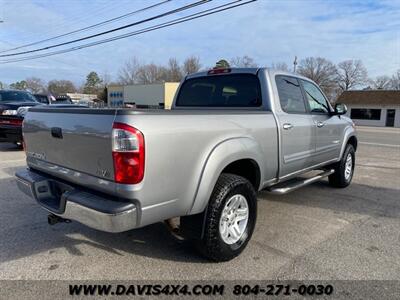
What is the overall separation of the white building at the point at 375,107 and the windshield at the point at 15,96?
4194 cm

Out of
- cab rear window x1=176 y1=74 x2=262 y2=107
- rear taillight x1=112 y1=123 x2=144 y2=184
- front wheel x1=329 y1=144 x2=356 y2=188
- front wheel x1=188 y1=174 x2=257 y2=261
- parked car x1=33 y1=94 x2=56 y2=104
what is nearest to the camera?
rear taillight x1=112 y1=123 x2=144 y2=184

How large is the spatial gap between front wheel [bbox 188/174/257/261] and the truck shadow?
0.30 m

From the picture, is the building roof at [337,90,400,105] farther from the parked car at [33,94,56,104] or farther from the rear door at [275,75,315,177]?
the rear door at [275,75,315,177]

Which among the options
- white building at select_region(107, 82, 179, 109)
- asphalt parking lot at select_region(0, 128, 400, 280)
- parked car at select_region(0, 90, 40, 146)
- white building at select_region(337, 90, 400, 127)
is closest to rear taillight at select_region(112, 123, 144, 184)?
asphalt parking lot at select_region(0, 128, 400, 280)

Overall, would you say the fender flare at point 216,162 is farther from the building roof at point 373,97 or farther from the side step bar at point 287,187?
the building roof at point 373,97

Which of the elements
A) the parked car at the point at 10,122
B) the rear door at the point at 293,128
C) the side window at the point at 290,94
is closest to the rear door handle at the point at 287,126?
the rear door at the point at 293,128

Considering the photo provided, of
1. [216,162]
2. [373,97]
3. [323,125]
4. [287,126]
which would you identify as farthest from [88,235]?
[373,97]

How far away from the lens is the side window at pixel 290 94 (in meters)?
4.51

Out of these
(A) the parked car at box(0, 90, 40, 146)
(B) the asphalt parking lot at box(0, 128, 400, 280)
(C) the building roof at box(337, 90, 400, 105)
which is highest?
(C) the building roof at box(337, 90, 400, 105)

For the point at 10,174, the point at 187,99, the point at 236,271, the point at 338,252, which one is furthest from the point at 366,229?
the point at 10,174

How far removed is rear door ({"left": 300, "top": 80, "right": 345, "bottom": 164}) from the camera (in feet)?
17.1

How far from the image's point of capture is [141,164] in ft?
8.63

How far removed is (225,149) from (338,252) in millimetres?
1714

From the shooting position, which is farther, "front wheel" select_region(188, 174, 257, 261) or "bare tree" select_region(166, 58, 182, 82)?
"bare tree" select_region(166, 58, 182, 82)
